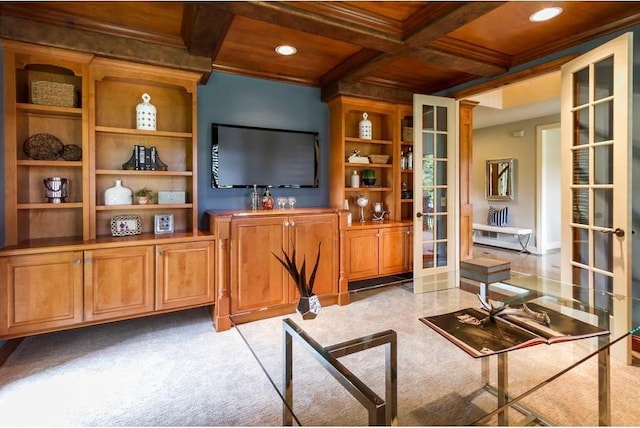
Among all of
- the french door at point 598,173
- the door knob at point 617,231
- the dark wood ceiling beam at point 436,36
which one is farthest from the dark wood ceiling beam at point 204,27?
the door knob at point 617,231

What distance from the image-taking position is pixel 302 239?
126 inches

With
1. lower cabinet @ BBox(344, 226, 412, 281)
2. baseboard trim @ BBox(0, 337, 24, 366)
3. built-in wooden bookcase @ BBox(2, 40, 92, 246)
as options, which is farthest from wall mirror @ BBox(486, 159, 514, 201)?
baseboard trim @ BBox(0, 337, 24, 366)

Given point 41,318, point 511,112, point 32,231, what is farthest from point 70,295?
point 511,112

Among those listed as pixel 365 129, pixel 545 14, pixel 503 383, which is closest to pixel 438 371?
pixel 503 383

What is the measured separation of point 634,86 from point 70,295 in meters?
4.36

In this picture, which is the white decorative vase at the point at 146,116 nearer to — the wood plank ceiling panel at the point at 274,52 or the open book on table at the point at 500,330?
the wood plank ceiling panel at the point at 274,52

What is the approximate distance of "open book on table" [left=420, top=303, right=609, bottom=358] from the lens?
1345 millimetres

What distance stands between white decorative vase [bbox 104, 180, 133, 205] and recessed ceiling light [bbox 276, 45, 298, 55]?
182 cm

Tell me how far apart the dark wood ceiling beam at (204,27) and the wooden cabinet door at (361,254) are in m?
2.18

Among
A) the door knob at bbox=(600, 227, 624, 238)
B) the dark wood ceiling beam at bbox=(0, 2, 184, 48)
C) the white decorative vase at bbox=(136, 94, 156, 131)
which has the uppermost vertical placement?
the dark wood ceiling beam at bbox=(0, 2, 184, 48)

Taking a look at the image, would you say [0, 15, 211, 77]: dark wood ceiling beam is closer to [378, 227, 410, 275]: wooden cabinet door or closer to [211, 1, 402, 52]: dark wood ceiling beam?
[211, 1, 402, 52]: dark wood ceiling beam

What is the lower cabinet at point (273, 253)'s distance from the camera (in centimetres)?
293

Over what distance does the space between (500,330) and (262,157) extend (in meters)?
2.70

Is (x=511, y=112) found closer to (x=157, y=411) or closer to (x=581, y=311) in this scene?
(x=581, y=311)
